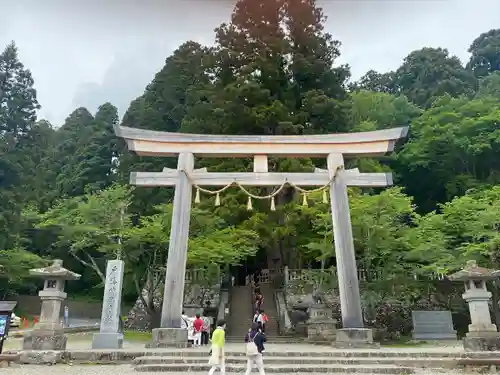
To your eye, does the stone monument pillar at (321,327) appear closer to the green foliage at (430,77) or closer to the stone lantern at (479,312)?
the stone lantern at (479,312)

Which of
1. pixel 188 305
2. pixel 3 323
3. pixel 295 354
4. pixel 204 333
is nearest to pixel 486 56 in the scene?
pixel 188 305

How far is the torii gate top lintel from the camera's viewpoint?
1307cm

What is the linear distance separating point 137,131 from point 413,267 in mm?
11649

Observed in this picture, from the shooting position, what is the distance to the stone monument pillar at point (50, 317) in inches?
398

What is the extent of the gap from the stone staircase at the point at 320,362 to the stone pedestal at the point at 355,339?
3.99 ft

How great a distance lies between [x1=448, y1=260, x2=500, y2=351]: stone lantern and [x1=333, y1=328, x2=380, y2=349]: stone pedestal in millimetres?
2276

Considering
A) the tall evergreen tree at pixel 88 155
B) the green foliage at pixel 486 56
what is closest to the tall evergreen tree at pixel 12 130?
the tall evergreen tree at pixel 88 155

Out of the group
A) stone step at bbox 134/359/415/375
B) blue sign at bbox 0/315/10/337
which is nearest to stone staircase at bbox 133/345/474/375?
stone step at bbox 134/359/415/375

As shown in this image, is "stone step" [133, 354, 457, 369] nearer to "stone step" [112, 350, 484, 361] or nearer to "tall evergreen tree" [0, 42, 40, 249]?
"stone step" [112, 350, 484, 361]

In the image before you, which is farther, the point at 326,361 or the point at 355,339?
the point at 355,339

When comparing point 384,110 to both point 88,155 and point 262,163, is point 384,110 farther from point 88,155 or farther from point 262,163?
point 88,155

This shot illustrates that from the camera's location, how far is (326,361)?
30.2 feet

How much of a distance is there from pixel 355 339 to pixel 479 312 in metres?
3.12

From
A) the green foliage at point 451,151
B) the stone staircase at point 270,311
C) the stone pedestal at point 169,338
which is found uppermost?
the green foliage at point 451,151
